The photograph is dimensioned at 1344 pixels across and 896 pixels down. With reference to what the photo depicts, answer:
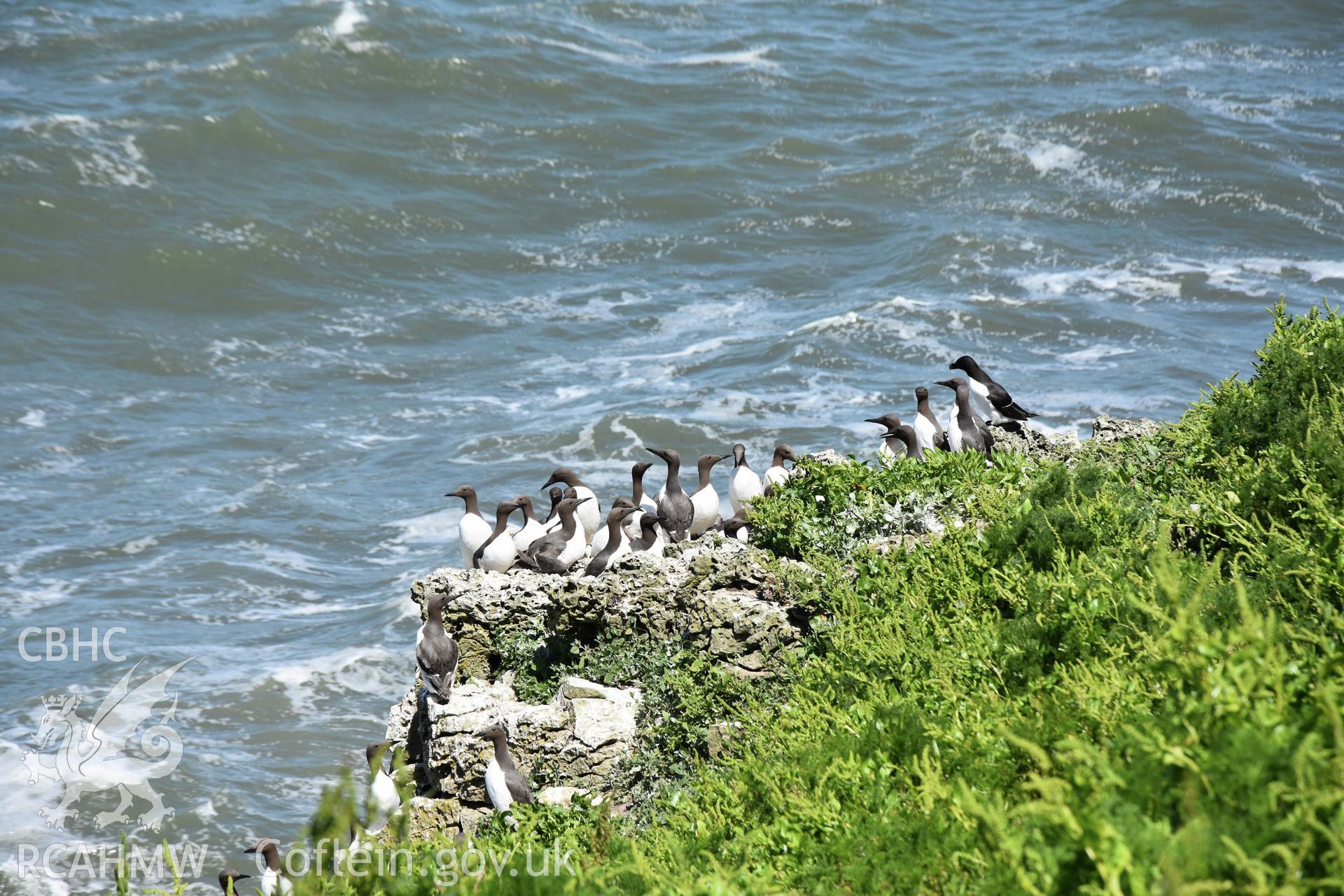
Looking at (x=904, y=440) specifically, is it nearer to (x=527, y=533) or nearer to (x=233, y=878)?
(x=527, y=533)

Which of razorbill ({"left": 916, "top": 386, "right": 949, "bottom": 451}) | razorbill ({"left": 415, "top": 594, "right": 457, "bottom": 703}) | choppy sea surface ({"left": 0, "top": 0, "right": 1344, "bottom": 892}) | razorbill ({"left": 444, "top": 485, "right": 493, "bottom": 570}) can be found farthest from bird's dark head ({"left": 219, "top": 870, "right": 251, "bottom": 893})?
razorbill ({"left": 916, "top": 386, "right": 949, "bottom": 451})

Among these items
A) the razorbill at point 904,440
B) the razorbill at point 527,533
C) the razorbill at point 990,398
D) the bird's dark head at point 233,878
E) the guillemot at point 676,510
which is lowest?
the bird's dark head at point 233,878

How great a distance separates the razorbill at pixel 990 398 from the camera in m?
11.5

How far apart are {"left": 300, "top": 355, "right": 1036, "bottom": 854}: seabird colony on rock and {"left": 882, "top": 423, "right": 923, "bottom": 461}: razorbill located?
0.01 metres

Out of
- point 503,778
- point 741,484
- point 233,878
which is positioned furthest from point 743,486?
point 233,878

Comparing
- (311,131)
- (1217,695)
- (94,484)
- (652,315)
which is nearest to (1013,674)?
(1217,695)

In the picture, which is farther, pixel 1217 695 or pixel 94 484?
pixel 94 484

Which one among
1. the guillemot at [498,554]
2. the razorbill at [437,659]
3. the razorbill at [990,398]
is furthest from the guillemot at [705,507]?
the razorbill at [437,659]

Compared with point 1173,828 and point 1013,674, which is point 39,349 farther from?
point 1173,828

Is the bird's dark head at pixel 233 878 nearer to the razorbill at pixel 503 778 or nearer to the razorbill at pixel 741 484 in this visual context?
the razorbill at pixel 503 778

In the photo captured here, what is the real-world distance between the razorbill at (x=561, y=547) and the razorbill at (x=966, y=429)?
315cm

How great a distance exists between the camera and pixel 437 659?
779cm

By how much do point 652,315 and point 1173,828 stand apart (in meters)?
19.0

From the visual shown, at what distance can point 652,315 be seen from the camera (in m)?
22.2
